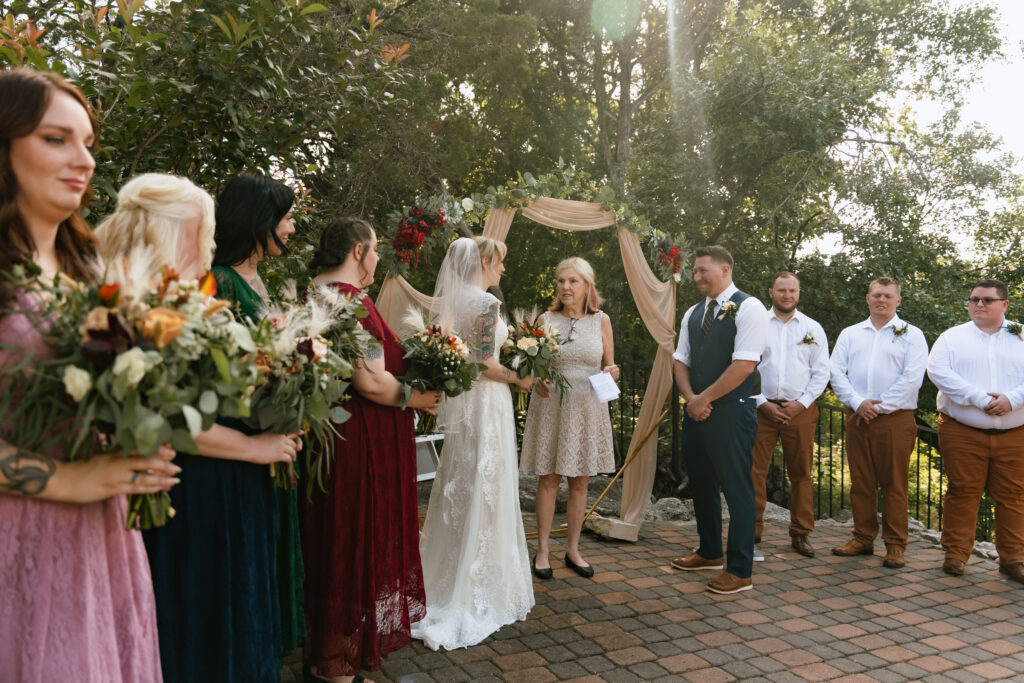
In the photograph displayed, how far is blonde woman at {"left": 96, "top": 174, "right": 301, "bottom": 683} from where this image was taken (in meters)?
2.21

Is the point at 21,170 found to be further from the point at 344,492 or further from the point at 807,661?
the point at 807,661

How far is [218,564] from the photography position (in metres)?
2.29

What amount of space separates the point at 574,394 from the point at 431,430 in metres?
1.33

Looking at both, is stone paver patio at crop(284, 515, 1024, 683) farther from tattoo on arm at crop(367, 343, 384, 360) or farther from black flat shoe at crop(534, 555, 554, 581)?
tattoo on arm at crop(367, 343, 384, 360)

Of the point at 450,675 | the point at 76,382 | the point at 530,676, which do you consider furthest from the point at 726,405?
the point at 76,382

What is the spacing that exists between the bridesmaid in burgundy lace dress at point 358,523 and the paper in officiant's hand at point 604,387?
82.6 inches

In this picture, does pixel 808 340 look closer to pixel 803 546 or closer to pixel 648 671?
pixel 803 546

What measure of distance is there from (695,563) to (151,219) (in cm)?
446

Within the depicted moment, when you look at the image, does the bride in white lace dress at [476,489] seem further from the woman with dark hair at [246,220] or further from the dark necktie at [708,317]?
the dark necktie at [708,317]

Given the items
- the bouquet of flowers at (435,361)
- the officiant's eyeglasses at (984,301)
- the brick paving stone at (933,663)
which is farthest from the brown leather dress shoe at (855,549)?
the bouquet of flowers at (435,361)

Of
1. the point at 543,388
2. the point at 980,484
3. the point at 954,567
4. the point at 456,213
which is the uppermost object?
the point at 456,213

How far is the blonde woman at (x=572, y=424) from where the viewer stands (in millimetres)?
4957

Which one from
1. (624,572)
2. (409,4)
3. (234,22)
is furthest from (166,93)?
(409,4)

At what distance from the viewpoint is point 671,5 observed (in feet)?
43.0
